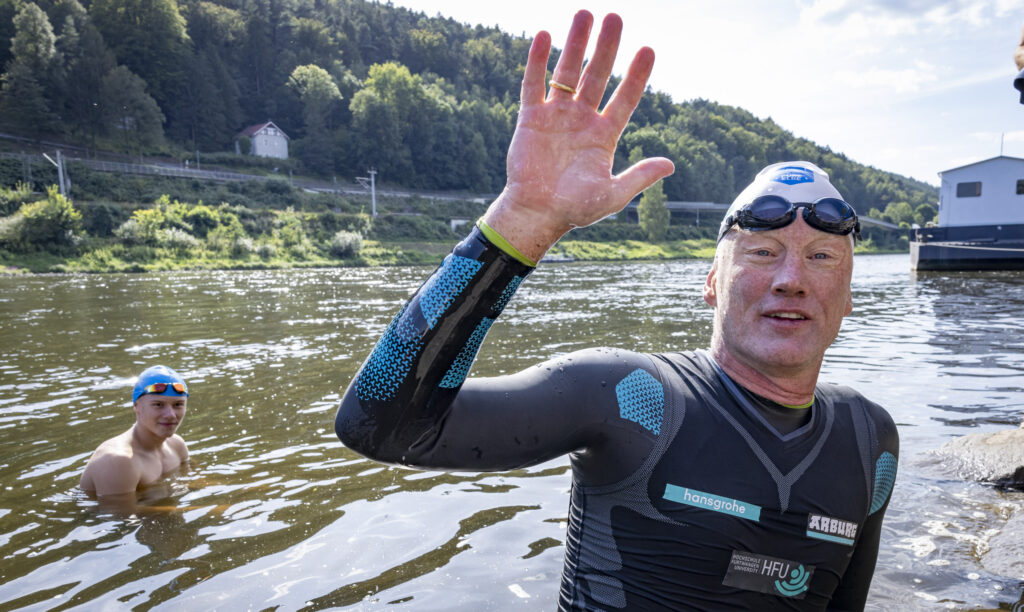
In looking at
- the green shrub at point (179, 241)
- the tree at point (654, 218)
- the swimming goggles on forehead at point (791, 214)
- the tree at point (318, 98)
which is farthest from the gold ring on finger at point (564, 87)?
the tree at point (318, 98)

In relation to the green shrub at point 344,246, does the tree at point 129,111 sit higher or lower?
higher

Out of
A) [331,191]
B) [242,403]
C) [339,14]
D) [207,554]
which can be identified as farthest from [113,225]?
[339,14]

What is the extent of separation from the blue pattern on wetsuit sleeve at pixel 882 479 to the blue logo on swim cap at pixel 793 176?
1090 mm

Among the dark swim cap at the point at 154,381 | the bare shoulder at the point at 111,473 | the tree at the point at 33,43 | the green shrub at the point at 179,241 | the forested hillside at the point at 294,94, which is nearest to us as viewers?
the bare shoulder at the point at 111,473

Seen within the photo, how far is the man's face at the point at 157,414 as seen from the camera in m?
6.67

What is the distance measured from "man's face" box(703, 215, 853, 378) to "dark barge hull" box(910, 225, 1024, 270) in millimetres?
38906

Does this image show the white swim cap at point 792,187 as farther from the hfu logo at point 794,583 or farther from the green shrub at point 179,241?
the green shrub at point 179,241

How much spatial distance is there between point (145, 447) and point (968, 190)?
48.8 m

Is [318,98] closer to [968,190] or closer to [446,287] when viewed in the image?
[968,190]

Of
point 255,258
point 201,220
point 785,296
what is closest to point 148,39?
point 201,220

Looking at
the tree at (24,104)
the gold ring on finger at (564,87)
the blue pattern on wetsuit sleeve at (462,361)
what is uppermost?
the tree at (24,104)

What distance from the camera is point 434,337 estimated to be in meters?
1.79

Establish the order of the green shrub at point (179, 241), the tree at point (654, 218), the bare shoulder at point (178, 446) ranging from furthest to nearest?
1. the tree at point (654, 218)
2. the green shrub at point (179, 241)
3. the bare shoulder at point (178, 446)

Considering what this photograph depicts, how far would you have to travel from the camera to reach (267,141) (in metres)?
105
